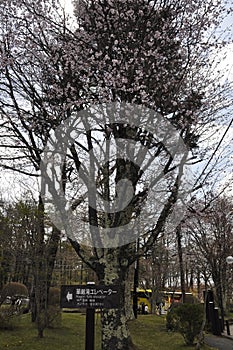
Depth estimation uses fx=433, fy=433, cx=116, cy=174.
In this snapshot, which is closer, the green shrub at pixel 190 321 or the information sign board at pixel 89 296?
the information sign board at pixel 89 296

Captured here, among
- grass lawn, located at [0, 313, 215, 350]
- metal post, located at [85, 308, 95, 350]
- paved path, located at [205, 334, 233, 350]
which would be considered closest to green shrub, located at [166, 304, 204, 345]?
grass lawn, located at [0, 313, 215, 350]

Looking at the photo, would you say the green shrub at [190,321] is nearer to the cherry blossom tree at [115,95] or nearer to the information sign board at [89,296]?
the cherry blossom tree at [115,95]

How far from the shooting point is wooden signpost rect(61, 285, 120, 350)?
674 centimetres

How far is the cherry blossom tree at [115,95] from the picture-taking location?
929cm

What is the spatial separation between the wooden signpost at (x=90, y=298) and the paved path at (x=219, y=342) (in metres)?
6.99

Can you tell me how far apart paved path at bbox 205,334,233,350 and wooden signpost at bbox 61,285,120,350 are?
699 cm

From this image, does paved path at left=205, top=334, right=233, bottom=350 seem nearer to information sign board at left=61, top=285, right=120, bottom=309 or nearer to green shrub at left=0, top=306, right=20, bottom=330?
green shrub at left=0, top=306, right=20, bottom=330

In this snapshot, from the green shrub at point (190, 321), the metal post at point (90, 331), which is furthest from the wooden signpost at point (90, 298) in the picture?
the green shrub at point (190, 321)

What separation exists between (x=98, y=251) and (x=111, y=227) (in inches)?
25.8

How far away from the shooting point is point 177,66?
9883 millimetres

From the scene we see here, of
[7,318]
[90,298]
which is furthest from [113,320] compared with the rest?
[7,318]

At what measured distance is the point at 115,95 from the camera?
30.4 ft

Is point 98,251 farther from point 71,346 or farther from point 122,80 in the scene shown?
point 122,80

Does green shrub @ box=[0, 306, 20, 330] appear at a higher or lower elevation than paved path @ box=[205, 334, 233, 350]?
higher
